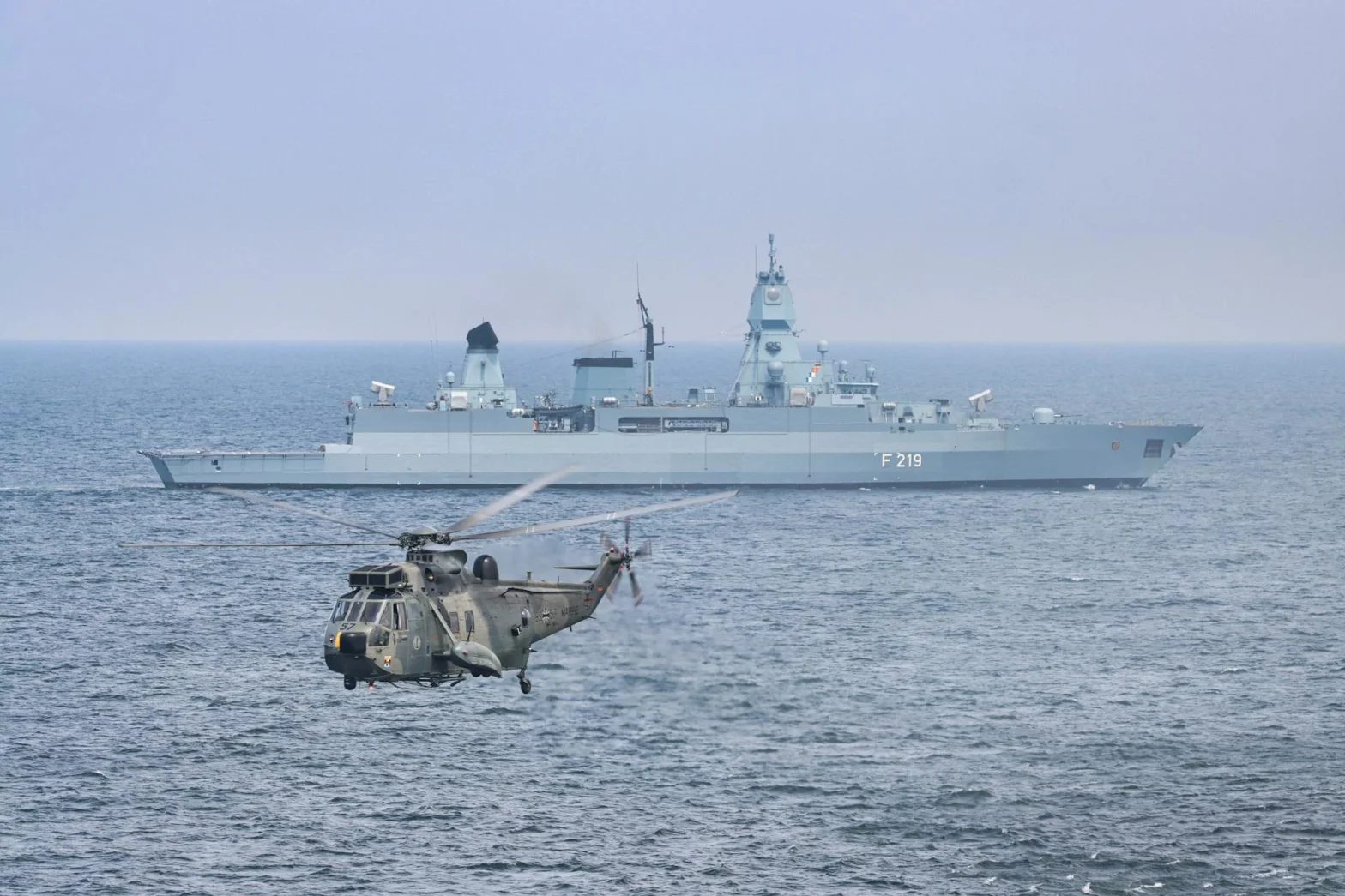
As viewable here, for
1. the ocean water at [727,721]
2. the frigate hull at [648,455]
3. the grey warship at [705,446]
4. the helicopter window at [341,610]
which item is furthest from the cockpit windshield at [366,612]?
the frigate hull at [648,455]

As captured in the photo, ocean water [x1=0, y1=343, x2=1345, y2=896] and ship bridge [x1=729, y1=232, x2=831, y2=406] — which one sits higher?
ship bridge [x1=729, y1=232, x2=831, y2=406]

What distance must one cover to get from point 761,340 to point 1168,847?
177ft

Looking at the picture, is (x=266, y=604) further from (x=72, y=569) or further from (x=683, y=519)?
(x=683, y=519)

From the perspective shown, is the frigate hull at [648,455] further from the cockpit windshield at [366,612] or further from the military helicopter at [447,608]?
the cockpit windshield at [366,612]

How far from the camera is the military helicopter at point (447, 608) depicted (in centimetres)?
2850

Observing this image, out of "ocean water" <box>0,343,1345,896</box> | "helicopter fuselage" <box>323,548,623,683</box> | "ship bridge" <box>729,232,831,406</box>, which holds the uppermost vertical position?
"ship bridge" <box>729,232,831,406</box>

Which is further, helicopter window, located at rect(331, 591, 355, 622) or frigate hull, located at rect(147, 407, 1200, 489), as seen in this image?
frigate hull, located at rect(147, 407, 1200, 489)

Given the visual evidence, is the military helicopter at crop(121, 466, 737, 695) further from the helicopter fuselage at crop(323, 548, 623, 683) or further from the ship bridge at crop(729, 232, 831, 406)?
the ship bridge at crop(729, 232, 831, 406)

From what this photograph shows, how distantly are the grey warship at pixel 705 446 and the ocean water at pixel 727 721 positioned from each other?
5.39 m

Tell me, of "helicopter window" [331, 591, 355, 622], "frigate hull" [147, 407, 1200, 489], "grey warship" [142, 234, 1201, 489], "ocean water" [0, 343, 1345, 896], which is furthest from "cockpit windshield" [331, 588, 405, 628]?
"frigate hull" [147, 407, 1200, 489]

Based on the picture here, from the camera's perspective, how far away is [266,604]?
6138cm

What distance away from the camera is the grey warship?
84.3 m

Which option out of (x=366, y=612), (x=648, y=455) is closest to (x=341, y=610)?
(x=366, y=612)

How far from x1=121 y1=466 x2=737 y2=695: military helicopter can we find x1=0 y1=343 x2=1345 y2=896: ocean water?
122 cm
